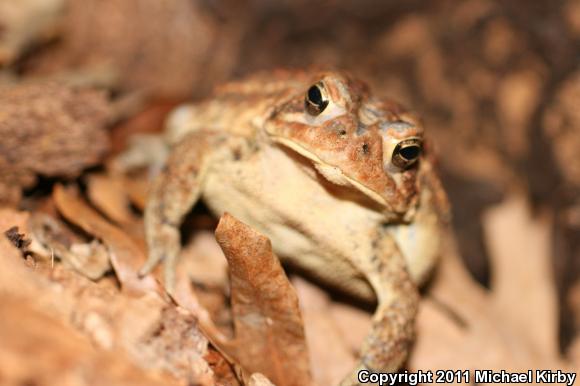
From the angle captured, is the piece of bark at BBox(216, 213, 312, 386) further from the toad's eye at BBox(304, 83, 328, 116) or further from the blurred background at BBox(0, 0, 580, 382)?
the blurred background at BBox(0, 0, 580, 382)

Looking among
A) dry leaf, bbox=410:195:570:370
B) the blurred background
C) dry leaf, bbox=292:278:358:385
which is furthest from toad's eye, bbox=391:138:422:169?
the blurred background

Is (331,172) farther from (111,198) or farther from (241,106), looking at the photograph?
(111,198)

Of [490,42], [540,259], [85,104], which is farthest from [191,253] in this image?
[490,42]

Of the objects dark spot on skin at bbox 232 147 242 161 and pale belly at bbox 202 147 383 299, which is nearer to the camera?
pale belly at bbox 202 147 383 299

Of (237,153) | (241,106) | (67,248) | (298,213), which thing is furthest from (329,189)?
(67,248)

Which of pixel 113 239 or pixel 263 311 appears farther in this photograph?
pixel 113 239

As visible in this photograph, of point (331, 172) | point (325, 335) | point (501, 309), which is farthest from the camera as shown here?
point (501, 309)

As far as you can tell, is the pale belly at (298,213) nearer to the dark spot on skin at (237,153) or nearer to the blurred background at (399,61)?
the dark spot on skin at (237,153)
